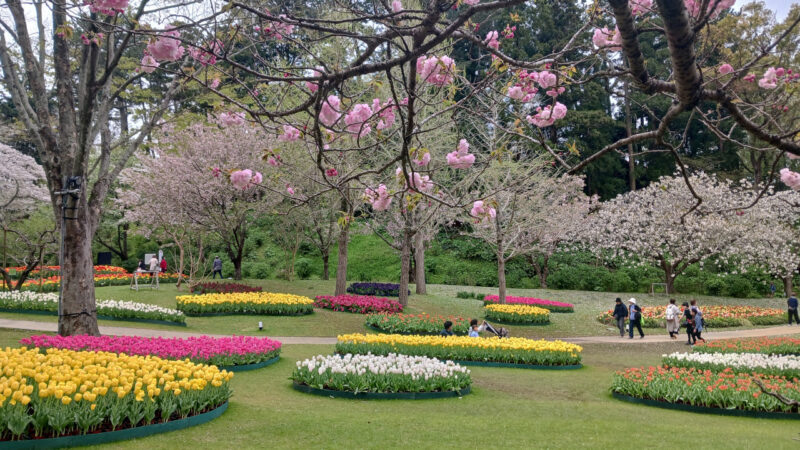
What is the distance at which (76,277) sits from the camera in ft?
29.7

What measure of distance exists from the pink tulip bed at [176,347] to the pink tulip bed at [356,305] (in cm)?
714

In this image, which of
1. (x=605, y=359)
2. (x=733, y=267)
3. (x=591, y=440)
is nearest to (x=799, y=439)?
(x=591, y=440)

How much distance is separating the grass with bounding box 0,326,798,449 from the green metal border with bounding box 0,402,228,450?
4.3 inches

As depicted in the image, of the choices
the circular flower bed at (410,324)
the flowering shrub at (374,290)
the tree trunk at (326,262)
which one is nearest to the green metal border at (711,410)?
the circular flower bed at (410,324)

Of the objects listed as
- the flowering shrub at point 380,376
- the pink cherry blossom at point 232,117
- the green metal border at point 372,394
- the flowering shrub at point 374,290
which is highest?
the pink cherry blossom at point 232,117

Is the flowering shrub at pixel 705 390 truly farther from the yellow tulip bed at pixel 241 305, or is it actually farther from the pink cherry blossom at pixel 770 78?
the yellow tulip bed at pixel 241 305

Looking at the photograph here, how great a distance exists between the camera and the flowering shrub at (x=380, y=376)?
7.48 metres

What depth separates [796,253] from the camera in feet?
83.9

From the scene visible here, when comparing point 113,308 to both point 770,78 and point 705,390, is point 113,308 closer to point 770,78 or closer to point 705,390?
point 705,390

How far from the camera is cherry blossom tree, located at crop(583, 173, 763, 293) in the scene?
24.9 meters

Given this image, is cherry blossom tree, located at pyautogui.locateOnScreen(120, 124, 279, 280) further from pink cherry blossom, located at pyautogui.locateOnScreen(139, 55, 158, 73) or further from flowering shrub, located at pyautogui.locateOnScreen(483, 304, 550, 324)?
pink cherry blossom, located at pyautogui.locateOnScreen(139, 55, 158, 73)

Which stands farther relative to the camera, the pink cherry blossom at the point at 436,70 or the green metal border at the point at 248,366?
the green metal border at the point at 248,366

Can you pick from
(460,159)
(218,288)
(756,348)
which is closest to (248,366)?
(460,159)

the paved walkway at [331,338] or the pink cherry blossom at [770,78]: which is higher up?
the pink cherry blossom at [770,78]
